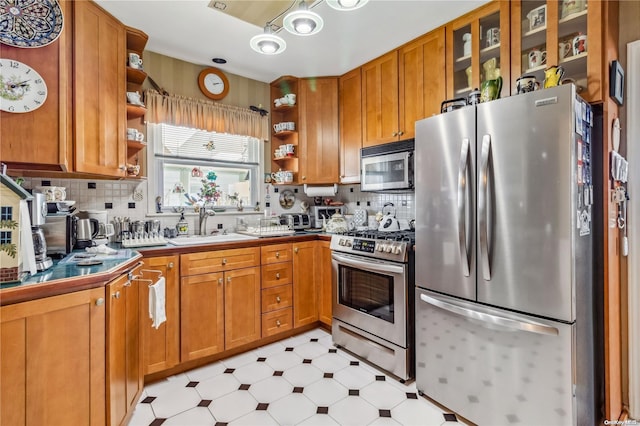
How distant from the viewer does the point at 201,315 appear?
2.46m

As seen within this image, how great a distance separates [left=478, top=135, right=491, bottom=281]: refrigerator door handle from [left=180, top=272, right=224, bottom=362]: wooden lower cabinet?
6.21 feet

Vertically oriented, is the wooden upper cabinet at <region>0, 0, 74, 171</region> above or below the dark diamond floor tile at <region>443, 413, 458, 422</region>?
above

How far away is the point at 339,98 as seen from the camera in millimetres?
3414

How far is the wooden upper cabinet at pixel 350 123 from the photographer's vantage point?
3205 millimetres

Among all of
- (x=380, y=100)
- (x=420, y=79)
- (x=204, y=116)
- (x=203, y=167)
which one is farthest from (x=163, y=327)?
(x=420, y=79)

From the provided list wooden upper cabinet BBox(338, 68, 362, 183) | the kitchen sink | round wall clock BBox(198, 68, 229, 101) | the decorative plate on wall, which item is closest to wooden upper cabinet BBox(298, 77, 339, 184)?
wooden upper cabinet BBox(338, 68, 362, 183)

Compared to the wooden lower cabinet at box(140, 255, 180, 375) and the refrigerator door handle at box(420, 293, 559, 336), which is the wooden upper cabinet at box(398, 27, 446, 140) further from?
the wooden lower cabinet at box(140, 255, 180, 375)

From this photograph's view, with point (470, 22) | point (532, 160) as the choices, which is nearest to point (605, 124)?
point (532, 160)

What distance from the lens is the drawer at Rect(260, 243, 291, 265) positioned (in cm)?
279

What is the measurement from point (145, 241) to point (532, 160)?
2631 mm

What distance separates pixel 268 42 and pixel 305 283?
2071 millimetres

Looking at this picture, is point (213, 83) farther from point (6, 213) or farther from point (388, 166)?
point (6, 213)

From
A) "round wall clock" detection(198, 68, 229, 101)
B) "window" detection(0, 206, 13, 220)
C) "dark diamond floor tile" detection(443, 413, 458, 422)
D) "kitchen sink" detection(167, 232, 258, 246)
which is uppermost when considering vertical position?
"round wall clock" detection(198, 68, 229, 101)

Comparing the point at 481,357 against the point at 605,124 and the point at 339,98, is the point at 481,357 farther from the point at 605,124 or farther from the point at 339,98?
the point at 339,98
